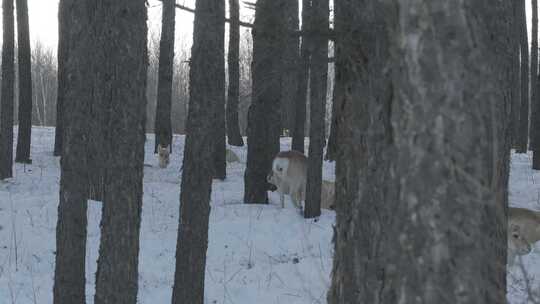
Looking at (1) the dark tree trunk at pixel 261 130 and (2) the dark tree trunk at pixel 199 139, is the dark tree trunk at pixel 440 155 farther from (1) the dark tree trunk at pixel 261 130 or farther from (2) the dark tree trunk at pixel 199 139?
(1) the dark tree trunk at pixel 261 130

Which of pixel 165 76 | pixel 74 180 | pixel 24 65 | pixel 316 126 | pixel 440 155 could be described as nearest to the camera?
pixel 440 155

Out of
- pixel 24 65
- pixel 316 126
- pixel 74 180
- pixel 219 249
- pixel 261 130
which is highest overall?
pixel 24 65

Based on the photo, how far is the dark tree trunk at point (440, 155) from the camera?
2.13 m

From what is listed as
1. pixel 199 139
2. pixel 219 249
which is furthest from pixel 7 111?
pixel 199 139

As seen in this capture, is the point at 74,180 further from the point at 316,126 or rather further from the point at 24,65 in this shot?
the point at 24,65

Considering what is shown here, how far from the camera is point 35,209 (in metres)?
12.6

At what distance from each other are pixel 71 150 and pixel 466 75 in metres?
5.79

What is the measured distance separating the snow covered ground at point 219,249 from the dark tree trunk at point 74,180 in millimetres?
1375

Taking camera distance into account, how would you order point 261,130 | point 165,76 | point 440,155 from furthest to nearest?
point 165,76 → point 261,130 → point 440,155

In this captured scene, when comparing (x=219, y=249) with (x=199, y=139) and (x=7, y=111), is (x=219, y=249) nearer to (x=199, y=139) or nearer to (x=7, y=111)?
(x=199, y=139)

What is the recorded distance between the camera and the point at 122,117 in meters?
5.74

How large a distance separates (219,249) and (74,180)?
4.07 meters

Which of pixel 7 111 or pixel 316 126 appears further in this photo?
pixel 7 111

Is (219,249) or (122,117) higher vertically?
(122,117)
